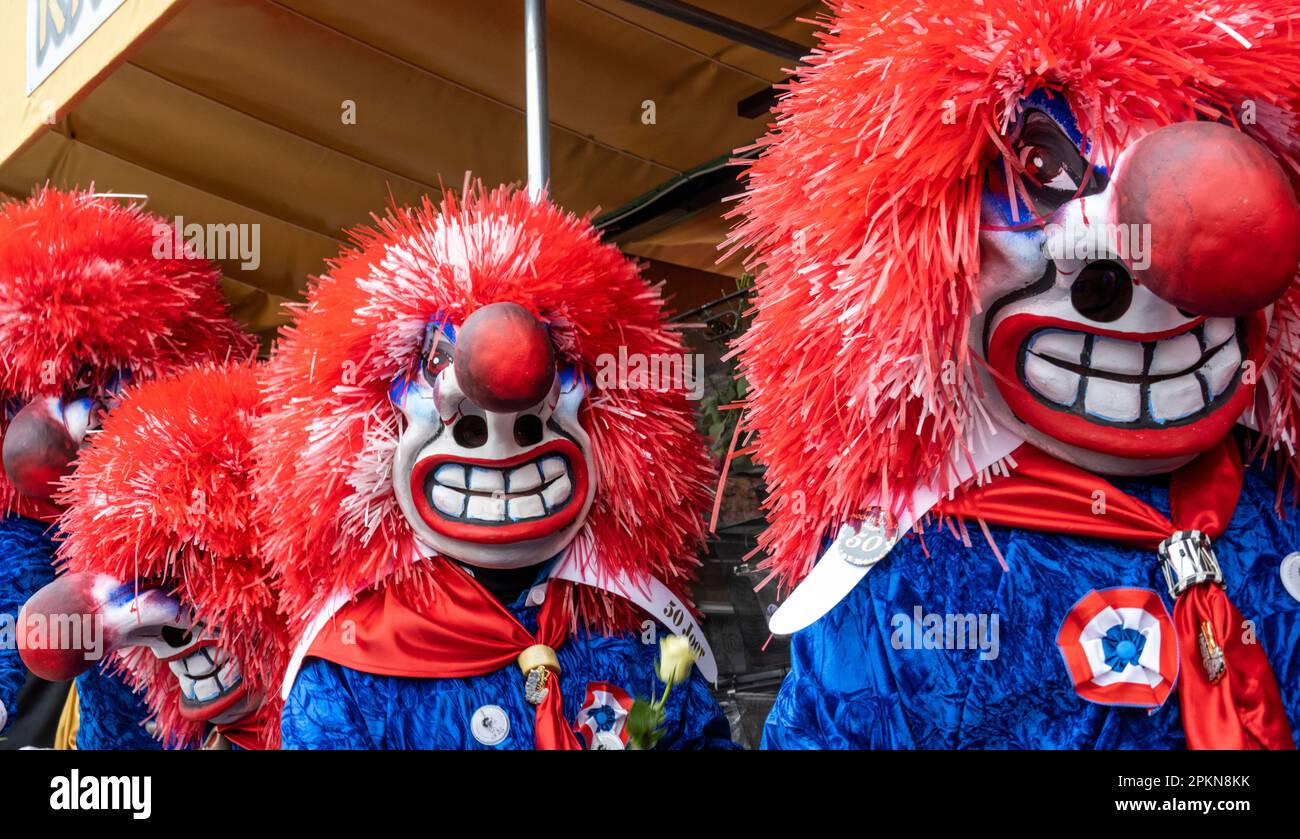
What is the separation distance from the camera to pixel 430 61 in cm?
227

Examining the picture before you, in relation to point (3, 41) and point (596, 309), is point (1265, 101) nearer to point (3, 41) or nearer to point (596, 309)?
point (596, 309)

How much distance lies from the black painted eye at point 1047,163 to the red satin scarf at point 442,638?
2.89 ft

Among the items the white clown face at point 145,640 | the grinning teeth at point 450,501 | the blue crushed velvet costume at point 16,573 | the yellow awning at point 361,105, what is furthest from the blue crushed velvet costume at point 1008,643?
the blue crushed velvet costume at point 16,573

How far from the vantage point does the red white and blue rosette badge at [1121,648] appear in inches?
46.5

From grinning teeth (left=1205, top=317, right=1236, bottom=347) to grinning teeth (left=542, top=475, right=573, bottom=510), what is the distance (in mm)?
837

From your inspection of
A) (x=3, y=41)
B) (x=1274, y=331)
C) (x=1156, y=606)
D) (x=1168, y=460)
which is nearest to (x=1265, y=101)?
(x=1274, y=331)

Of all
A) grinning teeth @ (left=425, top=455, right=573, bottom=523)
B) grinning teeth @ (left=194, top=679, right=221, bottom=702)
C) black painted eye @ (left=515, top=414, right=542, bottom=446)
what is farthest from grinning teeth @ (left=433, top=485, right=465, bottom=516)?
grinning teeth @ (left=194, top=679, right=221, bottom=702)

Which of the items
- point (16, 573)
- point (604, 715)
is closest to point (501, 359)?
point (604, 715)

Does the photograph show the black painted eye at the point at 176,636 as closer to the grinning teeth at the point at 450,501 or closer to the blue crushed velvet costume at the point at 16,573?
the blue crushed velvet costume at the point at 16,573

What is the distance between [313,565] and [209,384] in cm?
51

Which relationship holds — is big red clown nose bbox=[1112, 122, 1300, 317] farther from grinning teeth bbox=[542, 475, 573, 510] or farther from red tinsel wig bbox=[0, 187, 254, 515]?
red tinsel wig bbox=[0, 187, 254, 515]

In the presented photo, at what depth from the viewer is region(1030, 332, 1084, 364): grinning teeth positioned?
1.18 meters

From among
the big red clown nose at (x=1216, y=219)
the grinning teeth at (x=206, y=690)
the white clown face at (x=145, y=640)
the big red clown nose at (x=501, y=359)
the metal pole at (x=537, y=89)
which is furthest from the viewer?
the grinning teeth at (x=206, y=690)

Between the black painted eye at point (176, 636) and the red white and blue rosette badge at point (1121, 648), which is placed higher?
the red white and blue rosette badge at point (1121, 648)
